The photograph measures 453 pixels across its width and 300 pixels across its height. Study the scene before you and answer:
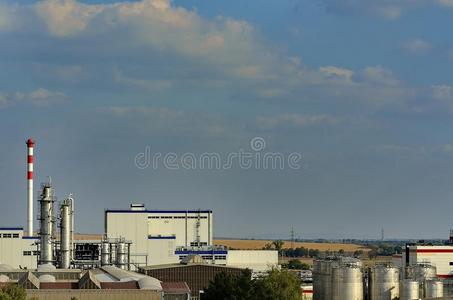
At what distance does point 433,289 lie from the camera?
105 metres

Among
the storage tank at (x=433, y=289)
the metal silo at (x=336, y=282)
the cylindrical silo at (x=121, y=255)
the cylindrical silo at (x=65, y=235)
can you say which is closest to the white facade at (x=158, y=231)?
the cylindrical silo at (x=121, y=255)

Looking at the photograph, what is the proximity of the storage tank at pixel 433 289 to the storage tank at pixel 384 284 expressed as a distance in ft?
11.0

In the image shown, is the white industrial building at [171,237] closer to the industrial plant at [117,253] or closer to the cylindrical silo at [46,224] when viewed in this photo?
the industrial plant at [117,253]

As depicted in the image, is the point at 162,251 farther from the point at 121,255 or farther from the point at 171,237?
the point at 121,255

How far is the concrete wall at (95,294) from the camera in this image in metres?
85.0

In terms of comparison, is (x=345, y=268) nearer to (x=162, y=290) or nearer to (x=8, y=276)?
(x=162, y=290)

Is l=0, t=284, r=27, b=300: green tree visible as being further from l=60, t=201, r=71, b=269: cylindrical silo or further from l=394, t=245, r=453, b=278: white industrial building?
l=394, t=245, r=453, b=278: white industrial building

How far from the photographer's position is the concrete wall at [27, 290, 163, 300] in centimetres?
8498

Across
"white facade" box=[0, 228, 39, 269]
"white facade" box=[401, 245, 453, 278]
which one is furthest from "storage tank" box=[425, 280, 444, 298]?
"white facade" box=[0, 228, 39, 269]

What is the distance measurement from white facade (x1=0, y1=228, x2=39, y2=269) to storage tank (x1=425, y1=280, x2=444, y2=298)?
5742 cm

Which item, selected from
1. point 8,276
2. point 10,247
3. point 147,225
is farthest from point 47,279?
point 147,225

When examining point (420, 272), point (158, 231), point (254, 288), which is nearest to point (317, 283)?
point (420, 272)

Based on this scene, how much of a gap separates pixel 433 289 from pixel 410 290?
2370 mm

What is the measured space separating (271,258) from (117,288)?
239 ft
